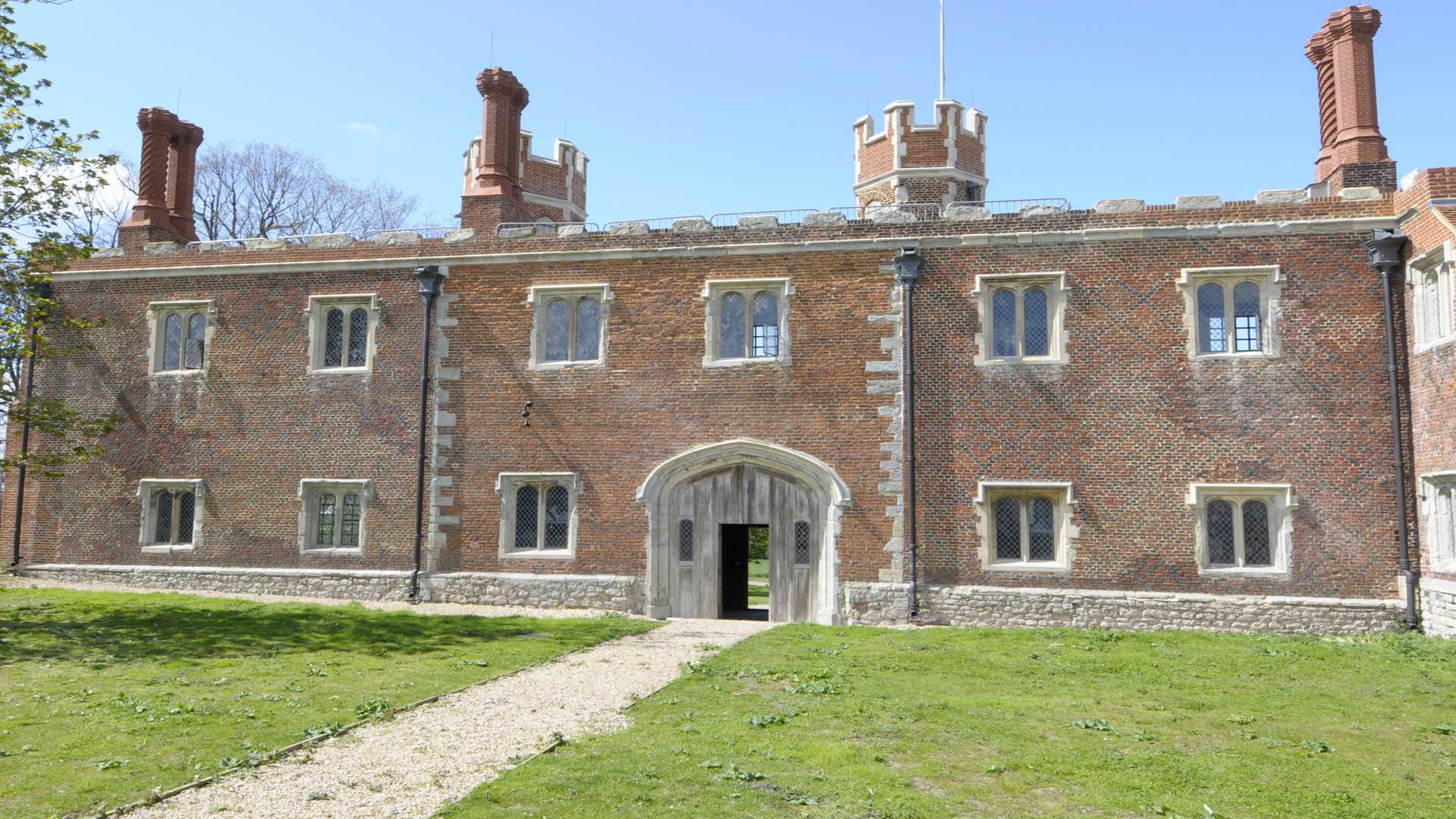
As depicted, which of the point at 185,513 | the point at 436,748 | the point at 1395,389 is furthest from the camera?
the point at 185,513

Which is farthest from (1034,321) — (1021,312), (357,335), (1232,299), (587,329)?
(357,335)

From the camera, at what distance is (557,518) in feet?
58.1

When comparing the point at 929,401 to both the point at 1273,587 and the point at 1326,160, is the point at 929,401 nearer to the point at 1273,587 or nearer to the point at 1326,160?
the point at 1273,587

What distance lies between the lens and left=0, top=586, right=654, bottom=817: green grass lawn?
7.39 m

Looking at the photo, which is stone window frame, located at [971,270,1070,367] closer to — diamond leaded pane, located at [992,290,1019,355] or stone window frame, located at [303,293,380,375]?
diamond leaded pane, located at [992,290,1019,355]

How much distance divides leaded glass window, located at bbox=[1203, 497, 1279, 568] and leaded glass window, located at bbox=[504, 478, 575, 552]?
10152 millimetres

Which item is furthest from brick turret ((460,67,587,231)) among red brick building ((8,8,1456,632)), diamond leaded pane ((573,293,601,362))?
diamond leaded pane ((573,293,601,362))

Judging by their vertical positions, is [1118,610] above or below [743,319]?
below

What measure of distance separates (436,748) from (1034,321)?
11807 mm

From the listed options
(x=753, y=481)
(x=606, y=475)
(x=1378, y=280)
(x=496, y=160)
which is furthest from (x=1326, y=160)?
(x=496, y=160)

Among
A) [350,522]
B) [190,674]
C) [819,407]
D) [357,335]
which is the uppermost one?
[357,335]

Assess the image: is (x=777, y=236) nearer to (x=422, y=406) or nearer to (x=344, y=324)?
(x=422, y=406)

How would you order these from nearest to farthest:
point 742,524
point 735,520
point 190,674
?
point 190,674
point 735,520
point 742,524

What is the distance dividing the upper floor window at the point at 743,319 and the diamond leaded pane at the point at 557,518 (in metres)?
3.40
